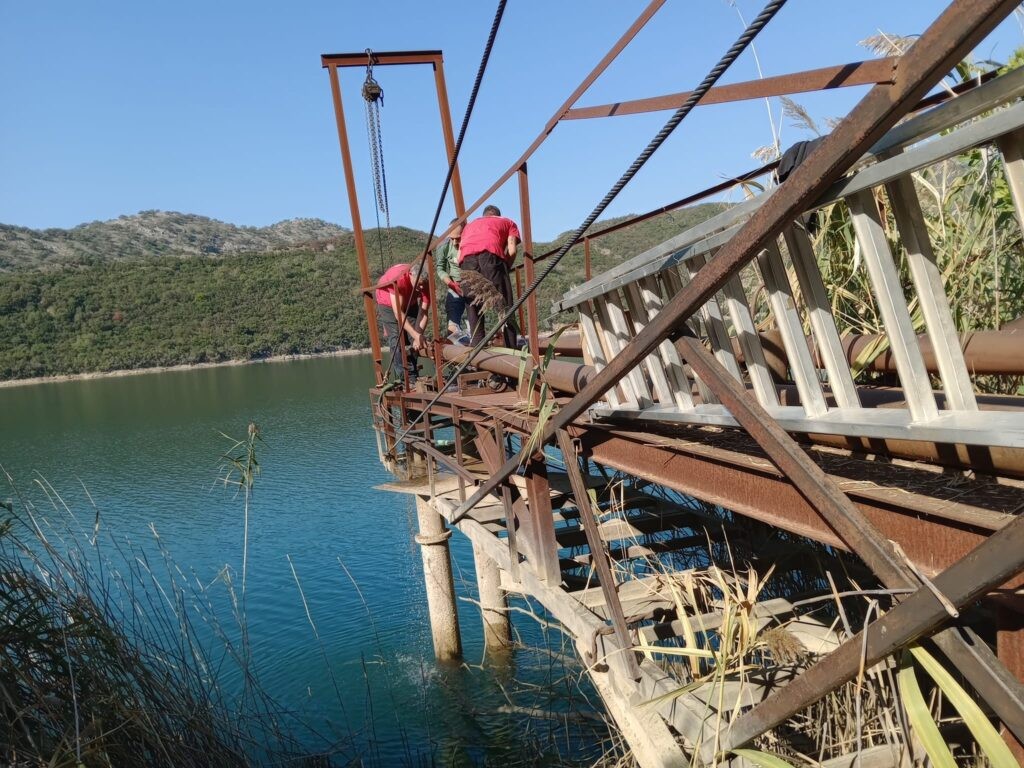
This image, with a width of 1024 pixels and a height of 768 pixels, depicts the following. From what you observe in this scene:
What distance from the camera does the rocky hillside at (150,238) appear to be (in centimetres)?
9525

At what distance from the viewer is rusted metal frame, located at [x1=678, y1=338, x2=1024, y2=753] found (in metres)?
1.79

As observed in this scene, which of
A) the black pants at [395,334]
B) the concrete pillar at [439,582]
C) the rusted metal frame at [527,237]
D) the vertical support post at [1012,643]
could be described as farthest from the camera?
the concrete pillar at [439,582]

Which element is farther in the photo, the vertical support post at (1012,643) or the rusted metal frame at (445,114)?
the rusted metal frame at (445,114)

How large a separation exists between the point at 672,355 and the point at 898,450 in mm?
950

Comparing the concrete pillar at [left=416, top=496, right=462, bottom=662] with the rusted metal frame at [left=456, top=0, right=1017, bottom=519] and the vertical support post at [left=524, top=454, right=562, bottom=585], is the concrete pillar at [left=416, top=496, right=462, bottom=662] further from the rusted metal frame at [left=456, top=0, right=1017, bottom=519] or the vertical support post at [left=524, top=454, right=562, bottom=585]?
the rusted metal frame at [left=456, top=0, right=1017, bottom=519]

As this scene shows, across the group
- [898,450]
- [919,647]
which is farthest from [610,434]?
[919,647]

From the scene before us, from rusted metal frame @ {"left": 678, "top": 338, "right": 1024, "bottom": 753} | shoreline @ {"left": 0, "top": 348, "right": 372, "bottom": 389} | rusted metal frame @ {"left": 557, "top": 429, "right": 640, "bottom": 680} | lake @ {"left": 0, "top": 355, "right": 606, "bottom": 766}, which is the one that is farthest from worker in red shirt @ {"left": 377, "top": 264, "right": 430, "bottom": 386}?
shoreline @ {"left": 0, "top": 348, "right": 372, "bottom": 389}

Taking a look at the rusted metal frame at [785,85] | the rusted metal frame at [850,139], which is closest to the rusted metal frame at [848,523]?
the rusted metal frame at [850,139]

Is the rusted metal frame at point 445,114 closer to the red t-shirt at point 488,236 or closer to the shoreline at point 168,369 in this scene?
the red t-shirt at point 488,236

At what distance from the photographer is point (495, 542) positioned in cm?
610

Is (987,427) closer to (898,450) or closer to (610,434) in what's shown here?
(898,450)

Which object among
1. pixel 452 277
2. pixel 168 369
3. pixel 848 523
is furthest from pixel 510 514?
pixel 168 369

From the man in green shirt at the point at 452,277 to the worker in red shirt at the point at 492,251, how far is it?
289 mm

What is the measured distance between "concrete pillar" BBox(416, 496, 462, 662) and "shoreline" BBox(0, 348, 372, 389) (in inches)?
1890
